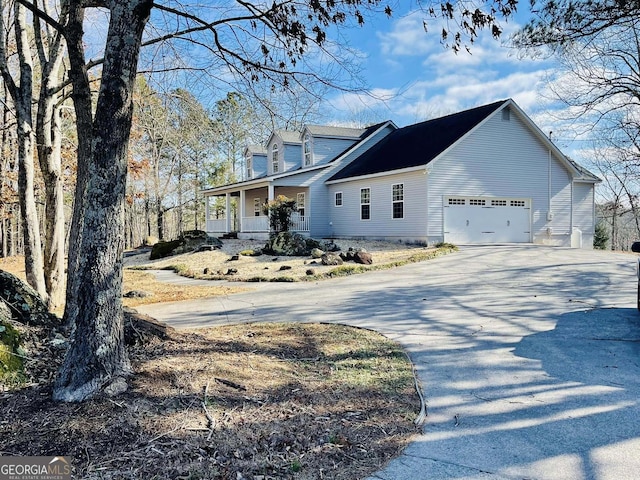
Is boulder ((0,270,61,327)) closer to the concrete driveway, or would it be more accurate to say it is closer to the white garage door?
the concrete driveway

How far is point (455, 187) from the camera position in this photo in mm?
19297

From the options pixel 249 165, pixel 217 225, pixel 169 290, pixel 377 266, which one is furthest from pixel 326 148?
pixel 169 290

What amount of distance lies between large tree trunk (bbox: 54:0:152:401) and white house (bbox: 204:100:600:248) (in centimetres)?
1592

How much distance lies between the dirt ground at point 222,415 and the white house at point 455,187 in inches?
593

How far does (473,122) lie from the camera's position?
19.8 metres

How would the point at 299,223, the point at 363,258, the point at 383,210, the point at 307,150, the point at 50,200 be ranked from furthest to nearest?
the point at 307,150
the point at 299,223
the point at 383,210
the point at 363,258
the point at 50,200

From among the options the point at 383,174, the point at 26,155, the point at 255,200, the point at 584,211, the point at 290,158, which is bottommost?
the point at 584,211

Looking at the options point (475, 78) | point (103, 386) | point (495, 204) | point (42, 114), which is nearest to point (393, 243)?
point (495, 204)

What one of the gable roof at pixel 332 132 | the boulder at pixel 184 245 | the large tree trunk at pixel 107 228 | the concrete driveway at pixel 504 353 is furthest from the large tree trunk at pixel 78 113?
the gable roof at pixel 332 132

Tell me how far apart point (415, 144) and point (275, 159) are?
9753 mm

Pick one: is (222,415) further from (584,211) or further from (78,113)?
(584,211)

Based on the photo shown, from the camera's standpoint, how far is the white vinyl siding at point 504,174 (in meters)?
19.1

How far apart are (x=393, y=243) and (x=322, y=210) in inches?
214

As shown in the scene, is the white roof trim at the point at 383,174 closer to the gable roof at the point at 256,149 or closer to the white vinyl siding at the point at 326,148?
the white vinyl siding at the point at 326,148
